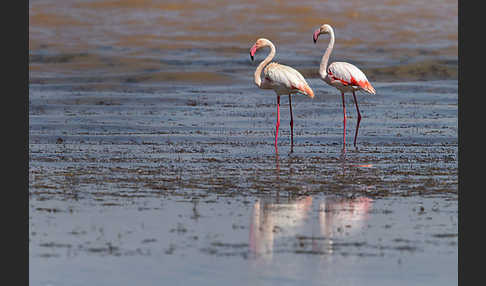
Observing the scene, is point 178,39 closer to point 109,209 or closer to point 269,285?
point 109,209

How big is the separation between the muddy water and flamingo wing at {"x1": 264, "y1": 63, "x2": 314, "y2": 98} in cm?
72

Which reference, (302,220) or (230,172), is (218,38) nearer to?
(230,172)

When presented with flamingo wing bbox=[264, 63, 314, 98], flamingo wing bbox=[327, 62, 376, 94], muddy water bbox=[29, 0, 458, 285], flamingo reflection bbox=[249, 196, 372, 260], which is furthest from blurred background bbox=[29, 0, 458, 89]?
flamingo reflection bbox=[249, 196, 372, 260]

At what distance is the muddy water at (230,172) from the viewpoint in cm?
731

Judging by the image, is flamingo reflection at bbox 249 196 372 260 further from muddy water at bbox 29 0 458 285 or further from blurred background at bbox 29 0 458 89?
blurred background at bbox 29 0 458 89

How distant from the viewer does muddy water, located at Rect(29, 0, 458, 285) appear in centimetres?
731

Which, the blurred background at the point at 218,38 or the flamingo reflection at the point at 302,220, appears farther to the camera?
the blurred background at the point at 218,38

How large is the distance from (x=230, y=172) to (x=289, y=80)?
507cm

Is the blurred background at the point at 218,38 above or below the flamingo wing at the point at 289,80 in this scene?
above

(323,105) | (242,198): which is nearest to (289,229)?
(242,198)

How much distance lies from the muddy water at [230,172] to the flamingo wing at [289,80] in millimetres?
717

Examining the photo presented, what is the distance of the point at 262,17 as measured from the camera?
36.5 m

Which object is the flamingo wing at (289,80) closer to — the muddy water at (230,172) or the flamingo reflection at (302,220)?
the muddy water at (230,172)

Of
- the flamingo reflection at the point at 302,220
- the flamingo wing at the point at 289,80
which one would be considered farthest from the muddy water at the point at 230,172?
the flamingo wing at the point at 289,80
